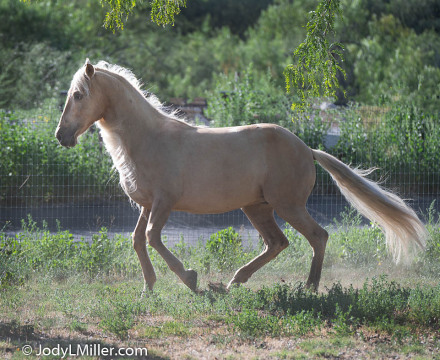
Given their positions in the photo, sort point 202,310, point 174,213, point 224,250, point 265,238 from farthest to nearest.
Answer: point 174,213 → point 224,250 → point 265,238 → point 202,310

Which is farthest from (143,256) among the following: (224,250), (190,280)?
(224,250)

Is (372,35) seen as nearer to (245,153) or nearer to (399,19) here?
(399,19)

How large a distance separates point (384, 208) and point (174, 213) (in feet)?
18.5

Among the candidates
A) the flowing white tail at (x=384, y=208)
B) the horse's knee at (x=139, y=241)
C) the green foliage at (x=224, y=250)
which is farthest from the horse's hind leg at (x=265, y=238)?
the green foliage at (x=224, y=250)

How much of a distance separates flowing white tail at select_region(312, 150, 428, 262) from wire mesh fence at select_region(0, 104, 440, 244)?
2749 millimetres

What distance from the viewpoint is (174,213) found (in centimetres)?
1163

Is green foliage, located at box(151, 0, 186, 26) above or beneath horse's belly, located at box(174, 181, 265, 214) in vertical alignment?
above

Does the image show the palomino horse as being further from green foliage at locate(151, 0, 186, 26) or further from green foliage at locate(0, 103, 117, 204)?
green foliage at locate(0, 103, 117, 204)

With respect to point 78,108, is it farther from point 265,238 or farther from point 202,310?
point 265,238

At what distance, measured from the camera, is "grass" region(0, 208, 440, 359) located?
499cm

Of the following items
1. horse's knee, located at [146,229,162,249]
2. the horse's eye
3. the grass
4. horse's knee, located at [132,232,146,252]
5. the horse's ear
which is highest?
the horse's ear

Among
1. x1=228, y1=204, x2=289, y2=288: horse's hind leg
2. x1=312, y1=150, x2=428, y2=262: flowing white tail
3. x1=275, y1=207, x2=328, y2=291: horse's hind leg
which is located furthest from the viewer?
x1=228, y1=204, x2=289, y2=288: horse's hind leg

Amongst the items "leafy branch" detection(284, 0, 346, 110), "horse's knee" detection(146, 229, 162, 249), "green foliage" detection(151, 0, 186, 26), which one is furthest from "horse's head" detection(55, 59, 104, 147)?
"leafy branch" detection(284, 0, 346, 110)

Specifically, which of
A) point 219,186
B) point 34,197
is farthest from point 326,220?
point 34,197
